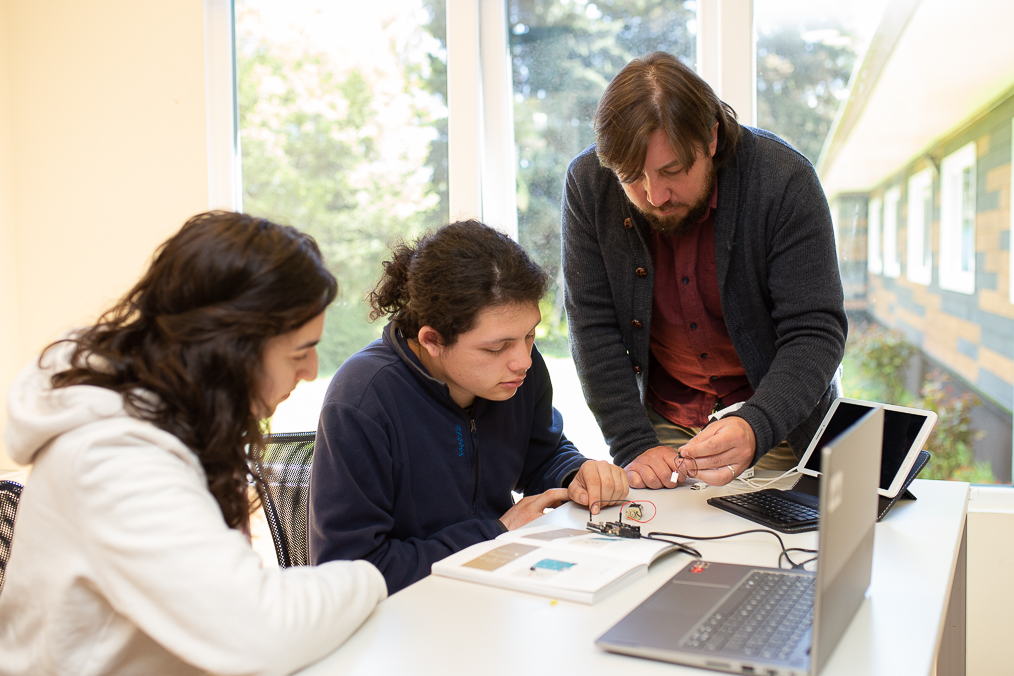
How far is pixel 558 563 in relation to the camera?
3.73 ft

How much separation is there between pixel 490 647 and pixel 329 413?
1.91ft

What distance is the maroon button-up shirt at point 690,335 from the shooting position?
5.99 ft

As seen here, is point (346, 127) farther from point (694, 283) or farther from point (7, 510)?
point (7, 510)

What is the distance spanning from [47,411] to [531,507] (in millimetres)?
931

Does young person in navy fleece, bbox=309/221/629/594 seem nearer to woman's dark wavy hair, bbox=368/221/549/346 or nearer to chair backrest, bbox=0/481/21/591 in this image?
woman's dark wavy hair, bbox=368/221/549/346

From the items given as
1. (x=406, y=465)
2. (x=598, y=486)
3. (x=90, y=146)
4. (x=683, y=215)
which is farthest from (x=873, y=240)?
(x=90, y=146)

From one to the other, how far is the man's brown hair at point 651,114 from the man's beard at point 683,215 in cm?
11

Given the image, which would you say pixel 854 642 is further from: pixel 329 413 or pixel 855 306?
pixel 855 306

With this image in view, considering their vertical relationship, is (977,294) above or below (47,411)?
above

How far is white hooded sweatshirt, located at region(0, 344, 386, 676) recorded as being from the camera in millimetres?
778

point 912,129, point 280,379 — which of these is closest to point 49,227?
point 280,379

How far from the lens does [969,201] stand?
235cm

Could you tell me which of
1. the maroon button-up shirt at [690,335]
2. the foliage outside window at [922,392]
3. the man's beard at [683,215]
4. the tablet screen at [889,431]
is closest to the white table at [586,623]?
the tablet screen at [889,431]

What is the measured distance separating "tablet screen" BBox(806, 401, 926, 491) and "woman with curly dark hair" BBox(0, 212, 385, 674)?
1.01 m
